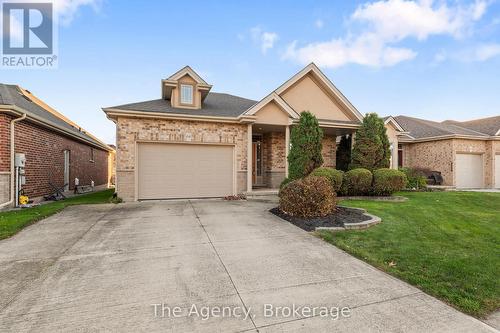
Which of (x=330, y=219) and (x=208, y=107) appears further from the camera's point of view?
(x=208, y=107)

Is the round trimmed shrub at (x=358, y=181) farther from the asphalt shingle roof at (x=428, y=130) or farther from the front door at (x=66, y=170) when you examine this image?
the front door at (x=66, y=170)

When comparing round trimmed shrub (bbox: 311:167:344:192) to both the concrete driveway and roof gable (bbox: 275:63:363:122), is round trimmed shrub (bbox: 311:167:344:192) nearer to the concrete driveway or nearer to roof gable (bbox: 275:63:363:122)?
the concrete driveway

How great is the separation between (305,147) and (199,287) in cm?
790

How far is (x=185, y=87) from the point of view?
1207cm

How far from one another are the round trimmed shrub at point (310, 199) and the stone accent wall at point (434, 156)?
14034mm

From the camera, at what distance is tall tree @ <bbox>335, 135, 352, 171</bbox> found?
558 inches

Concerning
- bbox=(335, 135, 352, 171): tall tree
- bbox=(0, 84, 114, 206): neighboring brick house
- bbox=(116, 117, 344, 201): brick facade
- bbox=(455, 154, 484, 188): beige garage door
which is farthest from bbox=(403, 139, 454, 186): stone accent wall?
bbox=(0, 84, 114, 206): neighboring brick house

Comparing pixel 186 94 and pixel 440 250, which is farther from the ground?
pixel 186 94

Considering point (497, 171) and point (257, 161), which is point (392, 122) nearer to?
point (257, 161)

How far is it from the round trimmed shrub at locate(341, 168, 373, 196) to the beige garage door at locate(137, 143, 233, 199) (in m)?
5.29

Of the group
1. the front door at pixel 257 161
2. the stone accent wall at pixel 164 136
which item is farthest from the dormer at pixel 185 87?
the front door at pixel 257 161

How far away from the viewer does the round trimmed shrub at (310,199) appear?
6.95m

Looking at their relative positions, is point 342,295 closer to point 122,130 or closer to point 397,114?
point 122,130

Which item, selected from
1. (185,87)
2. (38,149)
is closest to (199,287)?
(185,87)
